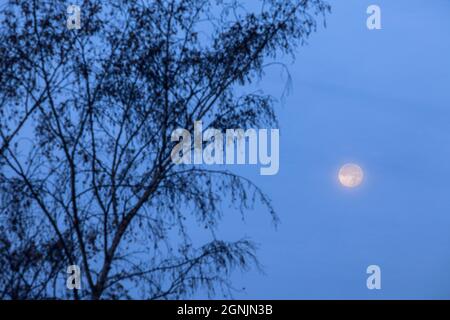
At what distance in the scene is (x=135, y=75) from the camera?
7875 millimetres

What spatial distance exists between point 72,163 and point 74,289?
3.85ft

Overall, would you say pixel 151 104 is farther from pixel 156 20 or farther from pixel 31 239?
pixel 31 239

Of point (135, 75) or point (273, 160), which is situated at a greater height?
point (135, 75)
